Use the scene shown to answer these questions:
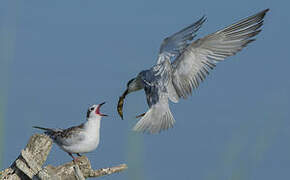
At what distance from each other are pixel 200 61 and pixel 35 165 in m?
2.43

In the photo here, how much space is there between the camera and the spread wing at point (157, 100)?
4.66m

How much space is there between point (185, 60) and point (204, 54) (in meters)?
0.27

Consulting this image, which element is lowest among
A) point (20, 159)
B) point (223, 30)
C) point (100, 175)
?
point (100, 175)

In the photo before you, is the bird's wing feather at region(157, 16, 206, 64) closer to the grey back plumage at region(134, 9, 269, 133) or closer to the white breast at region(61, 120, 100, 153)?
the grey back plumage at region(134, 9, 269, 133)

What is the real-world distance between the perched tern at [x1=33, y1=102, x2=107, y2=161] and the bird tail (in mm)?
736

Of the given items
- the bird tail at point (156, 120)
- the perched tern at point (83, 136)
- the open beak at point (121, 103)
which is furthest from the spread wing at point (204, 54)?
the perched tern at point (83, 136)

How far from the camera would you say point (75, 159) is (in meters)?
5.11

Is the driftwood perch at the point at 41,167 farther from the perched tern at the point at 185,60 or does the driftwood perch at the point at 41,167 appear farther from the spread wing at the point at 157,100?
the perched tern at the point at 185,60

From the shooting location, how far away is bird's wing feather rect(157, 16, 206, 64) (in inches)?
198

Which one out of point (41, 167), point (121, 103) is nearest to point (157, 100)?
Answer: point (121, 103)

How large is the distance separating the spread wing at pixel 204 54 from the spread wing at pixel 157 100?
0.66ft

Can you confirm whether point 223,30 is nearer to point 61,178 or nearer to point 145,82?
point 145,82

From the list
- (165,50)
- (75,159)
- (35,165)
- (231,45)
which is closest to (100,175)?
(75,159)

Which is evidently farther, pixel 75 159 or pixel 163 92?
pixel 75 159
